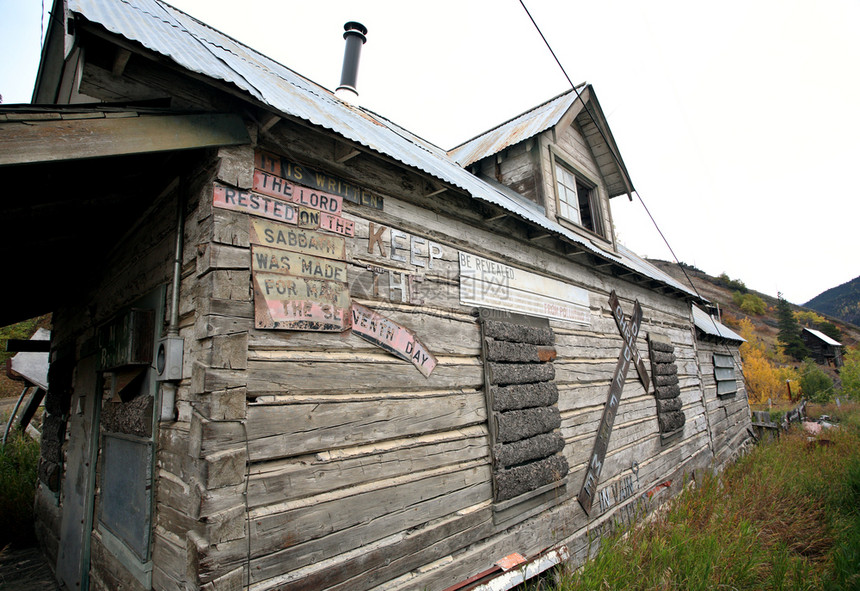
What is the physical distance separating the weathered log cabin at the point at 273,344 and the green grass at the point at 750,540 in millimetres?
569

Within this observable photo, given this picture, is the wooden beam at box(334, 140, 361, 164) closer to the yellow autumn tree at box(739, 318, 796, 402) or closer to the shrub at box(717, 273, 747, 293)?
the yellow autumn tree at box(739, 318, 796, 402)

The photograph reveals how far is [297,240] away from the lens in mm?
2678

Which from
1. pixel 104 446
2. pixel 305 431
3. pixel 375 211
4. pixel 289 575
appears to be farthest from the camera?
pixel 104 446

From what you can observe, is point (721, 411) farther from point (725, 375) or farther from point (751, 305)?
point (751, 305)

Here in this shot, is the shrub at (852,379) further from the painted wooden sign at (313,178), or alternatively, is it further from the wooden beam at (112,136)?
the wooden beam at (112,136)

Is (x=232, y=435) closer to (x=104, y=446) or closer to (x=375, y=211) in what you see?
(x=375, y=211)

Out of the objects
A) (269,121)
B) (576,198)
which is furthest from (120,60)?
(576,198)

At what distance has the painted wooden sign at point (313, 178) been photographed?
268 centimetres

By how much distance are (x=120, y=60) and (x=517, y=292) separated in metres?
3.58

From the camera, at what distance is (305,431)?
2.52 meters

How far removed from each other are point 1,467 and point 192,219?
27.1 feet

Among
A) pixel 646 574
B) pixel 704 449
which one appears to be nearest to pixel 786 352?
pixel 704 449

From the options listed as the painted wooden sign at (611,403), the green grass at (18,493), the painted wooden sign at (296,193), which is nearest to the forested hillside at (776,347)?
the painted wooden sign at (611,403)

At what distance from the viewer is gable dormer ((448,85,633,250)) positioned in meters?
7.07
